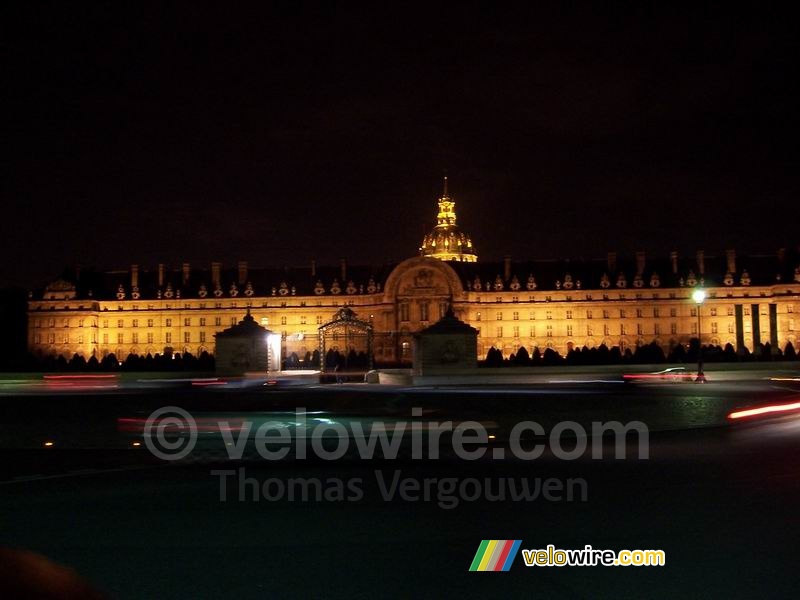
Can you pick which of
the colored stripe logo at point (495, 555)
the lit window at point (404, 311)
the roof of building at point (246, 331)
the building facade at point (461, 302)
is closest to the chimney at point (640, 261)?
the building facade at point (461, 302)

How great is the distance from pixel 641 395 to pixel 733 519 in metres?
19.4

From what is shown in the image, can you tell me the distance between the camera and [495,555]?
8516mm

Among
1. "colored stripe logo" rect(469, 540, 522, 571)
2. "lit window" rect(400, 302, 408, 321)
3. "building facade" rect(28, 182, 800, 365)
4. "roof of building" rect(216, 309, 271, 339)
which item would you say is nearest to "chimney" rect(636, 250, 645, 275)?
"building facade" rect(28, 182, 800, 365)

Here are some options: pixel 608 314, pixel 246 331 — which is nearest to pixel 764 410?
pixel 246 331

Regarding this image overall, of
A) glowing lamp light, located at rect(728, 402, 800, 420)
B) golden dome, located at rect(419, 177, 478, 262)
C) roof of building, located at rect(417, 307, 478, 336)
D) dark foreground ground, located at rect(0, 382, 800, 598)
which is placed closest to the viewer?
dark foreground ground, located at rect(0, 382, 800, 598)

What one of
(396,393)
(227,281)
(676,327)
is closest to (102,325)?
(227,281)

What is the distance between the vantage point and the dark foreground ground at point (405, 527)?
761 centimetres

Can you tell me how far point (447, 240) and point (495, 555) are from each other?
131714 mm

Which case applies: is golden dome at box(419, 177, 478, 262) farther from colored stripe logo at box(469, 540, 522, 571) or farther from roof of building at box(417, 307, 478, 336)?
colored stripe logo at box(469, 540, 522, 571)

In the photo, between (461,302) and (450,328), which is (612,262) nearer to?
(461,302)

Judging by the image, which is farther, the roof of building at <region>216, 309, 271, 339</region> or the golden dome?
the golden dome

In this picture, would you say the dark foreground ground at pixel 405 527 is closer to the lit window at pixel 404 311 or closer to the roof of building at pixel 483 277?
the lit window at pixel 404 311

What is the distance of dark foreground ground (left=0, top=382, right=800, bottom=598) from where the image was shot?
761 centimetres

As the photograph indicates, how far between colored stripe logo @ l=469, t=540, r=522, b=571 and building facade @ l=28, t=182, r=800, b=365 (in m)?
95.1
